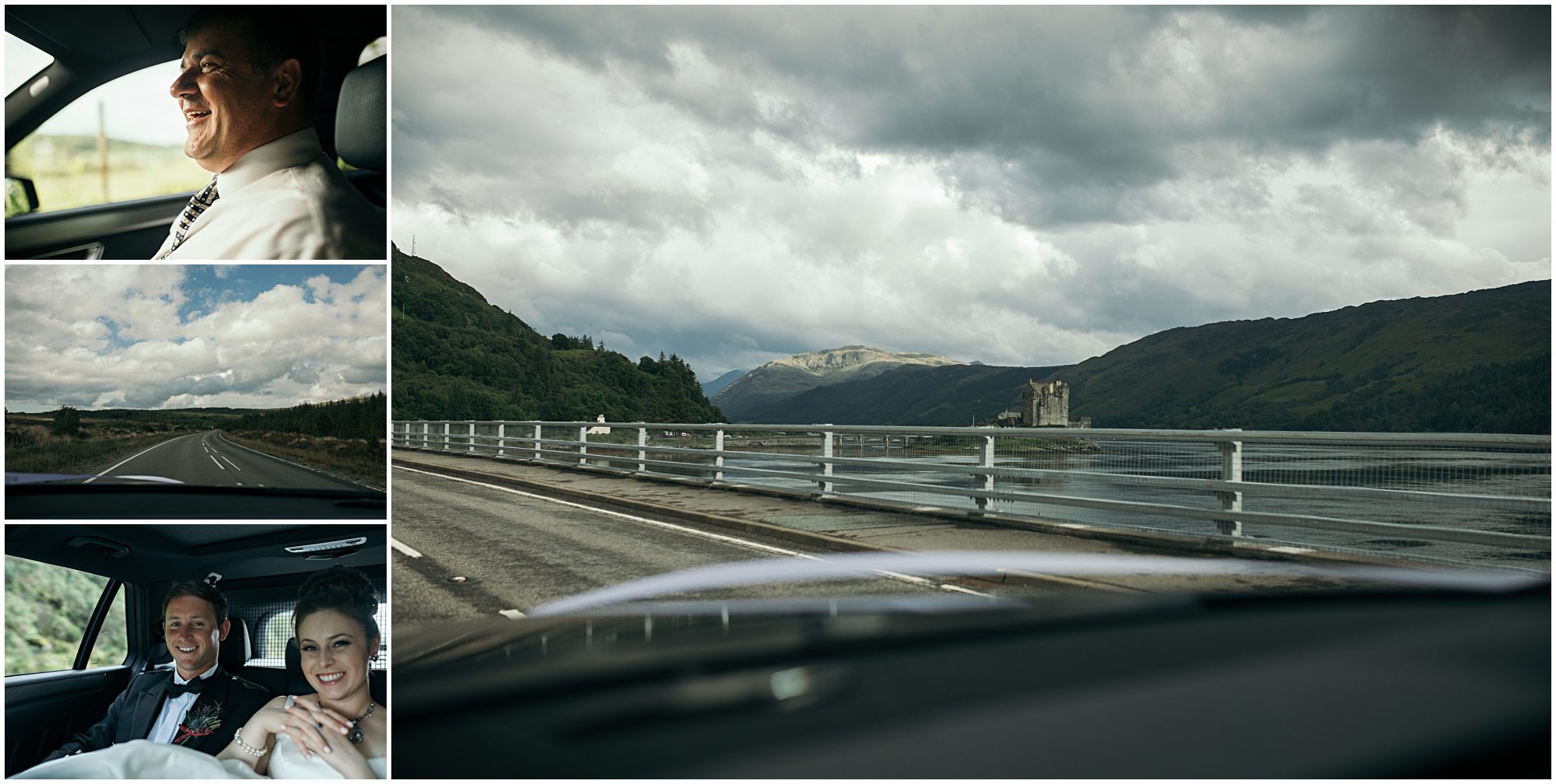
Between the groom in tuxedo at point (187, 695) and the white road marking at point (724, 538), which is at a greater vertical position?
the groom in tuxedo at point (187, 695)

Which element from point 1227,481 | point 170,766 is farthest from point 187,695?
point 1227,481

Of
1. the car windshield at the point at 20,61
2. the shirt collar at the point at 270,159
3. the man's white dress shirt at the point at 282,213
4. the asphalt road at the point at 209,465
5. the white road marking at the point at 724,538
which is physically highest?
the car windshield at the point at 20,61

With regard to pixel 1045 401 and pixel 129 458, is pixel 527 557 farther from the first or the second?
pixel 1045 401

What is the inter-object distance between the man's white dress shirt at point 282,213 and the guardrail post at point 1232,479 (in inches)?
258

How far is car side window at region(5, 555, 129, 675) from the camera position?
2215 mm

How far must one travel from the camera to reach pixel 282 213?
7.00ft

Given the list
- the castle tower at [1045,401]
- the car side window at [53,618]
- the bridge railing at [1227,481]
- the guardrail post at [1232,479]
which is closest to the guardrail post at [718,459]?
the bridge railing at [1227,481]

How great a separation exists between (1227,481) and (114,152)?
7.01 m

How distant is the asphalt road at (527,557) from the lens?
207 inches

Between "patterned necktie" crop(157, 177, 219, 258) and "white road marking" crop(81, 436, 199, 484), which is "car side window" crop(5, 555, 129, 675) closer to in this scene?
"white road marking" crop(81, 436, 199, 484)

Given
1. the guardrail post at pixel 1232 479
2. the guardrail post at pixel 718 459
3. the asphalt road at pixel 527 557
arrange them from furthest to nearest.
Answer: the guardrail post at pixel 718 459, the guardrail post at pixel 1232 479, the asphalt road at pixel 527 557

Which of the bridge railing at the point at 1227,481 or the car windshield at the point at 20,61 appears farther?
the bridge railing at the point at 1227,481

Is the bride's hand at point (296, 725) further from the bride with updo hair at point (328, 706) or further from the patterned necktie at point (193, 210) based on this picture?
the patterned necktie at point (193, 210)

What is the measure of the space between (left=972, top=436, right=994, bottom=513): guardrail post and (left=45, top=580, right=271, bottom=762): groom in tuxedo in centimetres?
764
